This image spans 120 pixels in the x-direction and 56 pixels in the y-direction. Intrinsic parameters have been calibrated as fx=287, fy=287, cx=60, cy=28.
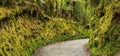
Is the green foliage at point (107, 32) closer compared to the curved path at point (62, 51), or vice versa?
the green foliage at point (107, 32)

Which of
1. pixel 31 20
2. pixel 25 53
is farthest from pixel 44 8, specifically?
pixel 25 53

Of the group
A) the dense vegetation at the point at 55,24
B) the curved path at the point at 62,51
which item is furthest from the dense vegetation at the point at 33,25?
the curved path at the point at 62,51

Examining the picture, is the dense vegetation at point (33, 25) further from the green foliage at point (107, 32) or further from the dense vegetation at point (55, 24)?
the green foliage at point (107, 32)

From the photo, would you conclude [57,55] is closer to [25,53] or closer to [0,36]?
[25,53]

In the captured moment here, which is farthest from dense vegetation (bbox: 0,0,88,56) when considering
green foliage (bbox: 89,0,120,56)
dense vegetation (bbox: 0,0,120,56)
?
green foliage (bbox: 89,0,120,56)

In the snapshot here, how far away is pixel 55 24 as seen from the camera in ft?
73.5

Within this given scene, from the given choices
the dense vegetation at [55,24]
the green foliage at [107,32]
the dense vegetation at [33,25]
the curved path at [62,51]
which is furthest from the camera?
the curved path at [62,51]

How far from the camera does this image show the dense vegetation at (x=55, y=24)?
Answer: 1270 centimetres

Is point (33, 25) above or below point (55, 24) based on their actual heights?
above

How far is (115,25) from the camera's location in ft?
39.6

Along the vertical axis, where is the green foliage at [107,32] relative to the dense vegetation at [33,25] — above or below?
above

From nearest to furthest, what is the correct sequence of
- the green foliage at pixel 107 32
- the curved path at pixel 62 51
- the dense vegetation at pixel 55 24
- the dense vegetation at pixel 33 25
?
the green foliage at pixel 107 32
the dense vegetation at pixel 55 24
the dense vegetation at pixel 33 25
the curved path at pixel 62 51

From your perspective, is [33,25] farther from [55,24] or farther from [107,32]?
[107,32]

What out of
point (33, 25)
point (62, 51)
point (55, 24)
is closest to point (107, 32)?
point (62, 51)
